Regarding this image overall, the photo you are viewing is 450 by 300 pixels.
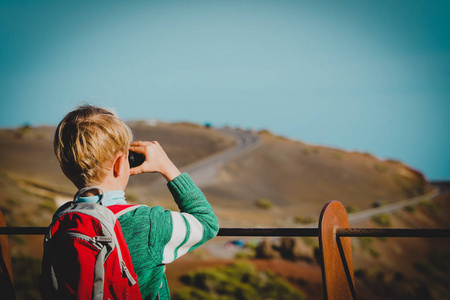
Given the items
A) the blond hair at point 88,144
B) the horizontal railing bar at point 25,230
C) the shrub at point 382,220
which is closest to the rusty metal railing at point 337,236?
the blond hair at point 88,144

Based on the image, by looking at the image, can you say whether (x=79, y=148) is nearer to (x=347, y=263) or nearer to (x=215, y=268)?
(x=347, y=263)

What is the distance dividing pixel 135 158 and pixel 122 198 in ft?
0.68

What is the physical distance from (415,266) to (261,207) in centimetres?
1712

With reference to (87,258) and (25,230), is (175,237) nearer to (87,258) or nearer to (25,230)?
(87,258)

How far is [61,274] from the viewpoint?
4.99 feet

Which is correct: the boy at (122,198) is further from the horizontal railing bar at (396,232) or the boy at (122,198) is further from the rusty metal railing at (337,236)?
the horizontal railing bar at (396,232)

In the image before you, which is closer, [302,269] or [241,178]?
[302,269]

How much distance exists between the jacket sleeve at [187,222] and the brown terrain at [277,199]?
3280mm

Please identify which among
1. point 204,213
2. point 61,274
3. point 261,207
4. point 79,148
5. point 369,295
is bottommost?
point 261,207

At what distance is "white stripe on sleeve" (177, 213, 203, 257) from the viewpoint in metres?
1.71

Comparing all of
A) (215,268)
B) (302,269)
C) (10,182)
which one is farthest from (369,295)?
(10,182)

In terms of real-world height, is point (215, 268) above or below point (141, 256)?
below

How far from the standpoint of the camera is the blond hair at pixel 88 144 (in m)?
1.65

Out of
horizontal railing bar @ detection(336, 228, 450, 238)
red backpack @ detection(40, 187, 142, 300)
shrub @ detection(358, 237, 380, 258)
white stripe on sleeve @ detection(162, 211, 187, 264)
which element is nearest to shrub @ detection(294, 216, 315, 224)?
shrub @ detection(358, 237, 380, 258)
